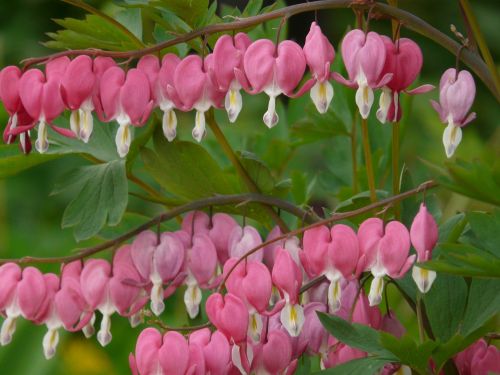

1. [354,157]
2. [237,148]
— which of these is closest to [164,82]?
[354,157]

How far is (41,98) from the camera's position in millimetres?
939

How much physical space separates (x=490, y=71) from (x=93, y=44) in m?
0.38

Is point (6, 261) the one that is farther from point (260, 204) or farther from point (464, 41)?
point (464, 41)

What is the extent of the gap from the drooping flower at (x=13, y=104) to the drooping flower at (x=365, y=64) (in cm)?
29

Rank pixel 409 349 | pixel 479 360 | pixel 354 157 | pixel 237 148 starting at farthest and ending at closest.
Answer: pixel 237 148, pixel 354 157, pixel 479 360, pixel 409 349

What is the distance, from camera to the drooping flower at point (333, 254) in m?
0.90

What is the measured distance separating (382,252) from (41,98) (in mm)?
333

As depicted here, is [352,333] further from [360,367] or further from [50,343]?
[50,343]

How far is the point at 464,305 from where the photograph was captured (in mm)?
974

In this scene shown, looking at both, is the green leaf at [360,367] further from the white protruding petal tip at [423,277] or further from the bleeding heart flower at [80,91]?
the bleeding heart flower at [80,91]

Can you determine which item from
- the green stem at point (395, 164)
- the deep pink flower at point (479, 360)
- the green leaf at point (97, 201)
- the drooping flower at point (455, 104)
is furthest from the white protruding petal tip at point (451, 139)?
the green leaf at point (97, 201)

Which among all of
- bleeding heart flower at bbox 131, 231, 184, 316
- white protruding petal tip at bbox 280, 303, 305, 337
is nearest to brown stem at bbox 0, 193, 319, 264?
bleeding heart flower at bbox 131, 231, 184, 316

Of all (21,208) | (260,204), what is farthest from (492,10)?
(260,204)

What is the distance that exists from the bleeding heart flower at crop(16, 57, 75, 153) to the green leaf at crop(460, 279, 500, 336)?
40 cm
